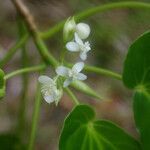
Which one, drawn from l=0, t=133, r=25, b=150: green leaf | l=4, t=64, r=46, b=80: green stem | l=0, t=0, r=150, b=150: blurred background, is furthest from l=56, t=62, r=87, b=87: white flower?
l=0, t=0, r=150, b=150: blurred background

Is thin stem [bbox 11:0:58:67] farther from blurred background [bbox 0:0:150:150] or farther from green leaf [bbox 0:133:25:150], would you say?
blurred background [bbox 0:0:150:150]

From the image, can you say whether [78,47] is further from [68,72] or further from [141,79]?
[141,79]

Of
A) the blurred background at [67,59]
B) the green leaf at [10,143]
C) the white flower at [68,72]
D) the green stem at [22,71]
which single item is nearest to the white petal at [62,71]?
the white flower at [68,72]

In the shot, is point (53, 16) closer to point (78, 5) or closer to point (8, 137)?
point (78, 5)

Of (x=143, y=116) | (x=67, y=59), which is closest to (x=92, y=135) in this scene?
(x=143, y=116)

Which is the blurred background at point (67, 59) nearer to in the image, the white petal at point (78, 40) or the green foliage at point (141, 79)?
the green foliage at point (141, 79)

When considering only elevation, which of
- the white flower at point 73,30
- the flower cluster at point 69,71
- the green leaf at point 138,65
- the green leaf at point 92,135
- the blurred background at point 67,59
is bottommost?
the blurred background at point 67,59
